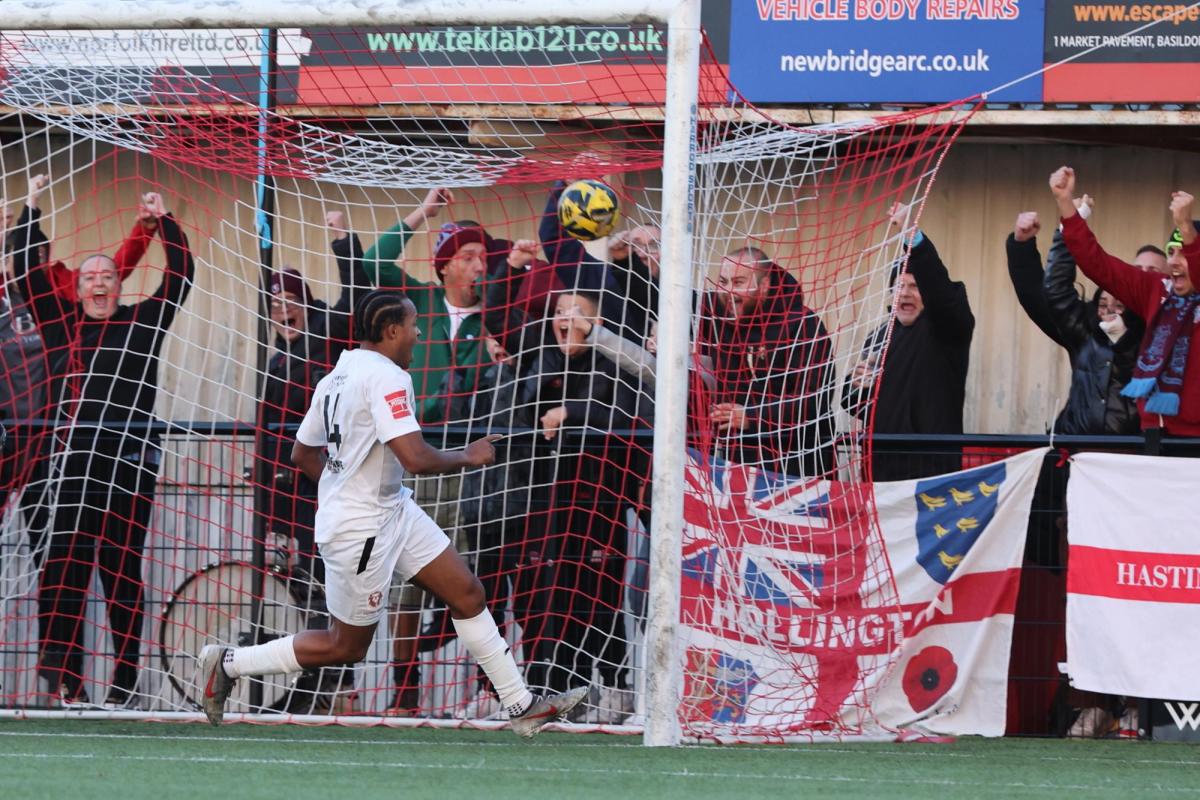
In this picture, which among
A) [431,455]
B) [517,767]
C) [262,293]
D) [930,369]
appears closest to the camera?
[517,767]

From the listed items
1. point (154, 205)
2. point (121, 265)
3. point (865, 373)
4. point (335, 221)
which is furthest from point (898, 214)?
point (121, 265)

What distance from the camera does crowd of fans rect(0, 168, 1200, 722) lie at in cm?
766

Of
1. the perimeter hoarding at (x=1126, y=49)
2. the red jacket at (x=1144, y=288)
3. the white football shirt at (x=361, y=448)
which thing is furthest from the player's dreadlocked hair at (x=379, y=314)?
the perimeter hoarding at (x=1126, y=49)

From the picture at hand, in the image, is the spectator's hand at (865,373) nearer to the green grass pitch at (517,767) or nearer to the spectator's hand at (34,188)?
the green grass pitch at (517,767)

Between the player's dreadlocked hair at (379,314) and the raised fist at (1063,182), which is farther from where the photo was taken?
the raised fist at (1063,182)

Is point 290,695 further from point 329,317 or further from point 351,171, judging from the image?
point 351,171

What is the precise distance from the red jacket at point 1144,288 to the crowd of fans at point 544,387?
1 cm

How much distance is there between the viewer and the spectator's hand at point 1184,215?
25.1 feet

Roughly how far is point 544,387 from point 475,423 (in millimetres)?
403

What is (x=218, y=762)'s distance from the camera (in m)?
5.98

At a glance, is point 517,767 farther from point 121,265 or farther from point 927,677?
point 121,265

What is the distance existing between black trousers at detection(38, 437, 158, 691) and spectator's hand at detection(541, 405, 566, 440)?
6.24ft

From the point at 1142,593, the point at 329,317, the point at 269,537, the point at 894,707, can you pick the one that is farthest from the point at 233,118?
the point at 1142,593

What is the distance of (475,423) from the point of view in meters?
8.11
